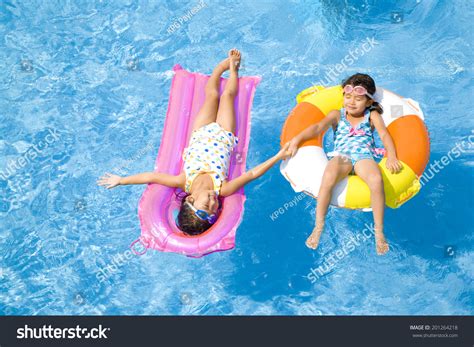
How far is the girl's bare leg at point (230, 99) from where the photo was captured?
5.67m

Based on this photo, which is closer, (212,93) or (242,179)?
(242,179)

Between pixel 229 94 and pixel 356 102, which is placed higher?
pixel 229 94

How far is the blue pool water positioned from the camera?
5.59m

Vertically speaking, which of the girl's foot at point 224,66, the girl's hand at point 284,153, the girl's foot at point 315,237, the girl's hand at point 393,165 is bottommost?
the girl's foot at point 315,237

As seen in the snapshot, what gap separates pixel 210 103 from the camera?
576cm

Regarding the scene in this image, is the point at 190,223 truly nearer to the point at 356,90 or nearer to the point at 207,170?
the point at 207,170

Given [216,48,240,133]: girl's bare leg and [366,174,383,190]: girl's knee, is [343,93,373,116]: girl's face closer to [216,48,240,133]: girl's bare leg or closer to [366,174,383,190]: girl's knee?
[366,174,383,190]: girl's knee

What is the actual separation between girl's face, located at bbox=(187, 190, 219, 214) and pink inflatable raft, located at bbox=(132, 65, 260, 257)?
117mm

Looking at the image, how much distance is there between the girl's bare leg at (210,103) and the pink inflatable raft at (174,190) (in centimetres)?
8

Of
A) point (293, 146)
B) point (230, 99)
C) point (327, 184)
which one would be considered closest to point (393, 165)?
point (327, 184)

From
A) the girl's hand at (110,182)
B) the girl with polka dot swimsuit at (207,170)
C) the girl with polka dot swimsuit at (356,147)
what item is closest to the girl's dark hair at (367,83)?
the girl with polka dot swimsuit at (356,147)

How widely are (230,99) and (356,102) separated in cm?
124

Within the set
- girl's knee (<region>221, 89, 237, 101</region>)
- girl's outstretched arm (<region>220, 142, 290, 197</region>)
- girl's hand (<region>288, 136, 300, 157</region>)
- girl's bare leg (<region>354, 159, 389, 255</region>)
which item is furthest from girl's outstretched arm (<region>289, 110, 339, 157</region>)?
girl's knee (<region>221, 89, 237, 101</region>)

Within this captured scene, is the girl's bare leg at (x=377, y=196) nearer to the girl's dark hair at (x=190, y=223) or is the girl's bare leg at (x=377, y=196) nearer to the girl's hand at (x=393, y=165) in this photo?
the girl's hand at (x=393, y=165)
